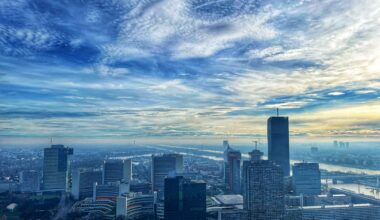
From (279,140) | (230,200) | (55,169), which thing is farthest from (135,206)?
(279,140)

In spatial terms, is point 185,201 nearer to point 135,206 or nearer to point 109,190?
point 135,206

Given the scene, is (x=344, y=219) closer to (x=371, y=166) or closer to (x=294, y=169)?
(x=294, y=169)

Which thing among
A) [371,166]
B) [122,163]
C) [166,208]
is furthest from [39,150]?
[371,166]

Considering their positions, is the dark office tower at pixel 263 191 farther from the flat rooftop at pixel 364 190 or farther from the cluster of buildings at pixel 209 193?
the flat rooftop at pixel 364 190

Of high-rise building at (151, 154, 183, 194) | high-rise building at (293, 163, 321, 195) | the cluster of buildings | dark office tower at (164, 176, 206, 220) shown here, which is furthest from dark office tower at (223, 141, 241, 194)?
dark office tower at (164, 176, 206, 220)

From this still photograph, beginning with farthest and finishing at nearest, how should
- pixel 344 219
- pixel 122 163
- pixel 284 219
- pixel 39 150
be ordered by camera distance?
1. pixel 39 150
2. pixel 122 163
3. pixel 344 219
4. pixel 284 219

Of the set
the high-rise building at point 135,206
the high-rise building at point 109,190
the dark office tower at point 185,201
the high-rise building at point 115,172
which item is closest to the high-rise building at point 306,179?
the dark office tower at point 185,201
